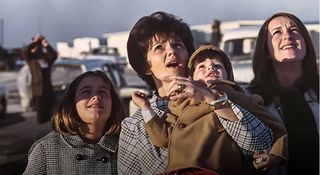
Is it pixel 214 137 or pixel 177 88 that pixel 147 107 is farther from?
pixel 214 137

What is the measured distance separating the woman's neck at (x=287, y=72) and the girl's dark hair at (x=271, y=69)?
0.02 metres

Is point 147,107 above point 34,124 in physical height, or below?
above

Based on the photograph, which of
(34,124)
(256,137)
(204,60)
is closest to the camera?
(256,137)

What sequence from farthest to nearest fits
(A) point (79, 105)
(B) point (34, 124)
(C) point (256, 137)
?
(B) point (34, 124)
(A) point (79, 105)
(C) point (256, 137)

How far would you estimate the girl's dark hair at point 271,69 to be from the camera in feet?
6.62

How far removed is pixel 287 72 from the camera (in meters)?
2.05

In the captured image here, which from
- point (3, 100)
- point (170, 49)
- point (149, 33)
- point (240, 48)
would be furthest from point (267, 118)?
point (3, 100)

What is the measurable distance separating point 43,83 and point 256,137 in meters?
0.92

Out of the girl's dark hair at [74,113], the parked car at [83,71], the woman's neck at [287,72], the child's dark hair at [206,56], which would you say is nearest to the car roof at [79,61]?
the parked car at [83,71]

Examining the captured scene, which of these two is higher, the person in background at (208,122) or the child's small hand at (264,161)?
the person in background at (208,122)

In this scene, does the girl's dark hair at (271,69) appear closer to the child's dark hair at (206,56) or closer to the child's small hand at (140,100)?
the child's dark hair at (206,56)

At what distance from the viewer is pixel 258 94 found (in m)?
1.98

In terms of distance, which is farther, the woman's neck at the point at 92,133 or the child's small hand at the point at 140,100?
the woman's neck at the point at 92,133

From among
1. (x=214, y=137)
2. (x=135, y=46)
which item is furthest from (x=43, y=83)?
(x=214, y=137)
